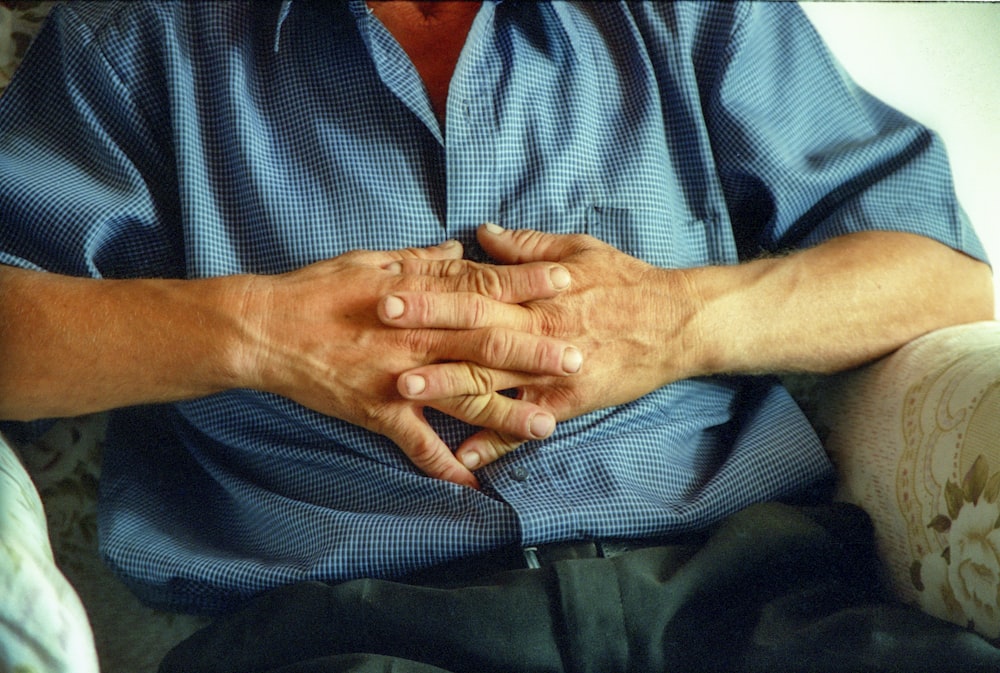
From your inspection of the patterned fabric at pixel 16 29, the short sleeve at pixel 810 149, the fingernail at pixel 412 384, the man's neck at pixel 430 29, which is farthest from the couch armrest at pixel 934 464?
the patterned fabric at pixel 16 29

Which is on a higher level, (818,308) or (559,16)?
(559,16)

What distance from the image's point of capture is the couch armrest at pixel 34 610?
0.56 meters

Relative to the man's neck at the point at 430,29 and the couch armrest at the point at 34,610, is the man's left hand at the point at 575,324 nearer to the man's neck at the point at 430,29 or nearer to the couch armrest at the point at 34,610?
the man's neck at the point at 430,29

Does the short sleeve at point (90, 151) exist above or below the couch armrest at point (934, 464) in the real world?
above

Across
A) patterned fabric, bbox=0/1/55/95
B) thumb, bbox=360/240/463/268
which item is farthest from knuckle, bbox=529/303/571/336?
patterned fabric, bbox=0/1/55/95

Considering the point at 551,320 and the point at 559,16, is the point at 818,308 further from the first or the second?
the point at 559,16

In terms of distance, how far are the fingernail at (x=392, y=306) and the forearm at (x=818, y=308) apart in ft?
1.07

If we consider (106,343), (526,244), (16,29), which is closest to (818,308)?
(526,244)

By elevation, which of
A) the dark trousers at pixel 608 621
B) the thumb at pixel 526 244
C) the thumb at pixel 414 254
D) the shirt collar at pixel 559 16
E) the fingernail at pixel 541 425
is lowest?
the dark trousers at pixel 608 621

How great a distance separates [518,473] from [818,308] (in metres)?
0.38

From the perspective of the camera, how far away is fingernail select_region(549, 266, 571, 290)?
85 centimetres

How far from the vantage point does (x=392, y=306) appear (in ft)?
2.64

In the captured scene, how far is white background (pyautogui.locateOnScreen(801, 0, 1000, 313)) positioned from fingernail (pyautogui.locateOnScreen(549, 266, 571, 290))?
19.5 inches

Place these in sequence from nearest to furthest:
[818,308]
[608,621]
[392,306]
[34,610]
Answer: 1. [34,610]
2. [608,621]
3. [392,306]
4. [818,308]
